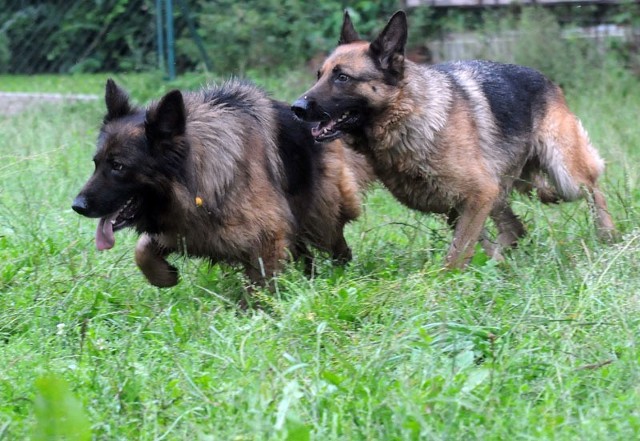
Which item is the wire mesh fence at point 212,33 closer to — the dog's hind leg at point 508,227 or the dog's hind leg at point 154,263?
the dog's hind leg at point 508,227

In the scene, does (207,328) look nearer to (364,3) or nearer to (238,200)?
(238,200)

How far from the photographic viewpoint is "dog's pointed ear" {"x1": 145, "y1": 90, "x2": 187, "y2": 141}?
478 cm

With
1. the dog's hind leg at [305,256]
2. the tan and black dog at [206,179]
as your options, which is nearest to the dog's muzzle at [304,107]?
the tan and black dog at [206,179]

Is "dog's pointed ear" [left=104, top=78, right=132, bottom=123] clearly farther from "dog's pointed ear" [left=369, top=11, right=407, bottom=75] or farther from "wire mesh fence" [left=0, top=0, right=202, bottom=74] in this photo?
"wire mesh fence" [left=0, top=0, right=202, bottom=74]

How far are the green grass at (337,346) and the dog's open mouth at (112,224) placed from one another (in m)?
0.22

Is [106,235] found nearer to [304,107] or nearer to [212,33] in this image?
[304,107]

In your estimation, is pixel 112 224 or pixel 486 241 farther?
pixel 486 241

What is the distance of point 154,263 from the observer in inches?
203

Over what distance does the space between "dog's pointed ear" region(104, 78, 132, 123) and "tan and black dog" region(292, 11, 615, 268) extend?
914mm

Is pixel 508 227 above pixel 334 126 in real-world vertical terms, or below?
below

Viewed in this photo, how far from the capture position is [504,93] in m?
5.99

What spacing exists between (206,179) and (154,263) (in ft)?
1.86

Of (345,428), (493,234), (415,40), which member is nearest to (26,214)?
(493,234)

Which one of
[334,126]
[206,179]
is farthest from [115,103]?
[334,126]
